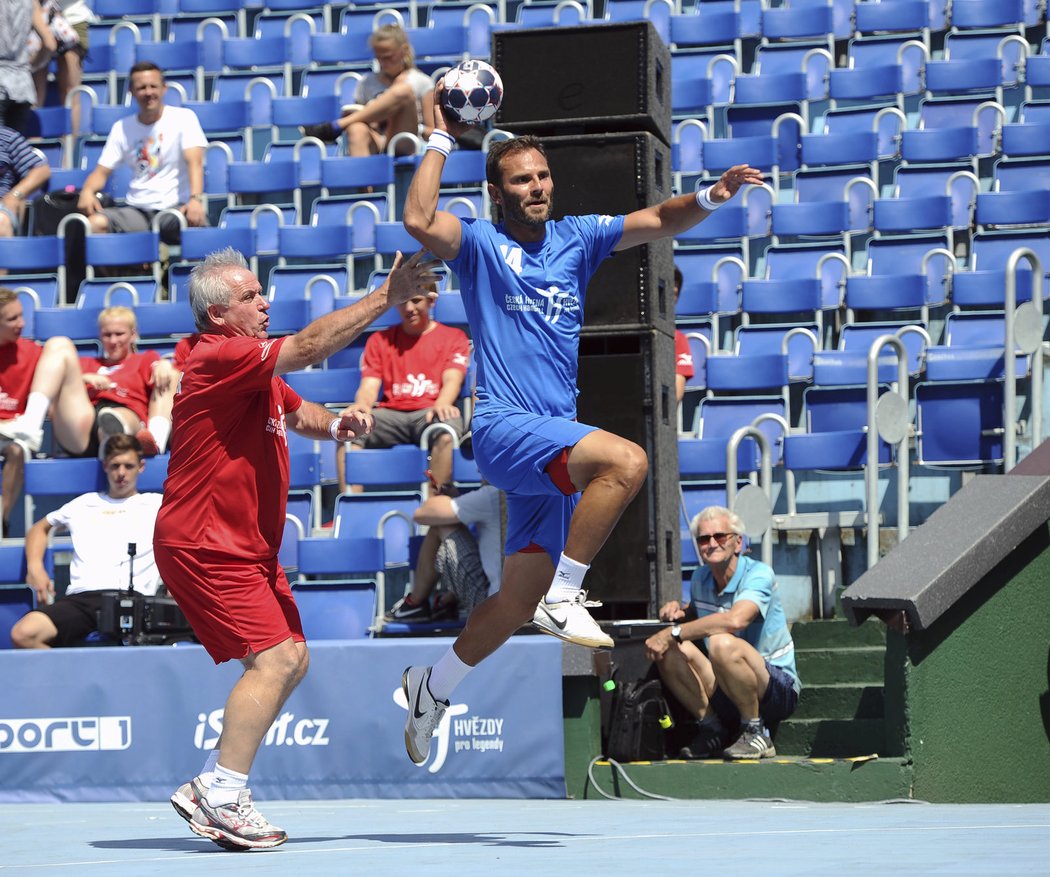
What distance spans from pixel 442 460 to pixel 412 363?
1248 millimetres

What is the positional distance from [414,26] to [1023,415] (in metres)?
8.24

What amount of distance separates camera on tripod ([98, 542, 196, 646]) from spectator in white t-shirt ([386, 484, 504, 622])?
46.9 inches

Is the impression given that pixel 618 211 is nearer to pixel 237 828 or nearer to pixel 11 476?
pixel 237 828

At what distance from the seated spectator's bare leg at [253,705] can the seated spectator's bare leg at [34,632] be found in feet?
11.8

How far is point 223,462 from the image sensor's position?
5.71m

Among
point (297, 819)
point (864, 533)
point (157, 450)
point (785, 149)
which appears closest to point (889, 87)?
point (785, 149)

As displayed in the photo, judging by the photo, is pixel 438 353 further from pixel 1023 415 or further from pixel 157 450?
pixel 1023 415

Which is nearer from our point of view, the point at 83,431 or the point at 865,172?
the point at 83,431

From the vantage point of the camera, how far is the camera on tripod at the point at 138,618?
344 inches

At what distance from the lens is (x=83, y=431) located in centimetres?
1024

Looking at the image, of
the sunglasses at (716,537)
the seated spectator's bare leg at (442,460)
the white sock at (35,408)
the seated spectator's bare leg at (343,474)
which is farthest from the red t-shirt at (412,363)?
the sunglasses at (716,537)

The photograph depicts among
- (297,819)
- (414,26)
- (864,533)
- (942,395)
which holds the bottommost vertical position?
(297,819)

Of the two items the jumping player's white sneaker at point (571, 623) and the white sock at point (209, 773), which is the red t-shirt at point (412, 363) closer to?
the white sock at point (209, 773)

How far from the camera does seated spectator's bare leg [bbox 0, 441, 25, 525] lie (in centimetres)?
1024
